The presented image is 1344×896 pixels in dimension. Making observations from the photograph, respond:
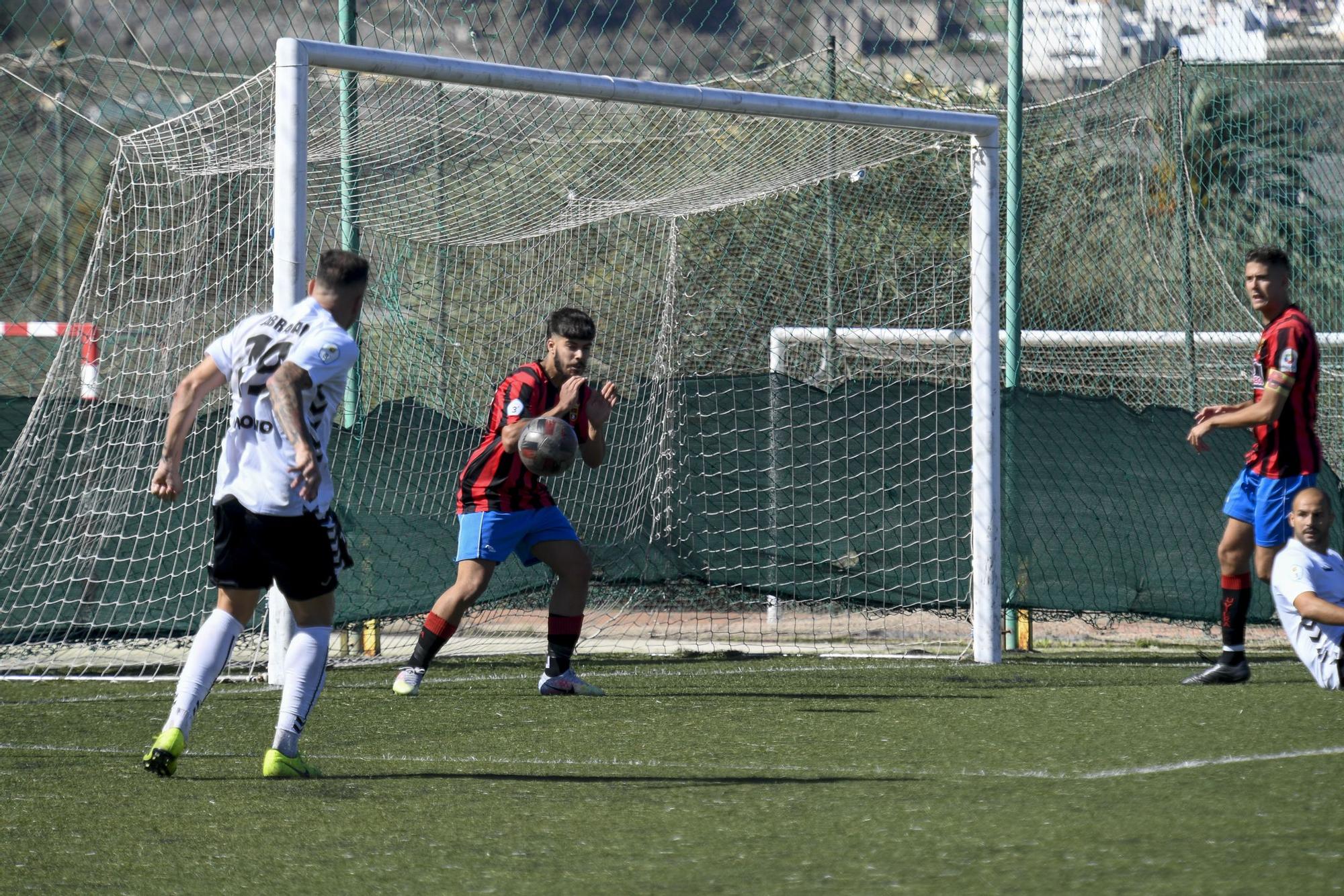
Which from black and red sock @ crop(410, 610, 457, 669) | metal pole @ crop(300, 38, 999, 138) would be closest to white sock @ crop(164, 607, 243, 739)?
black and red sock @ crop(410, 610, 457, 669)

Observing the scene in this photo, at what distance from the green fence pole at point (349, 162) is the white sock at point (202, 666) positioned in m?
3.84

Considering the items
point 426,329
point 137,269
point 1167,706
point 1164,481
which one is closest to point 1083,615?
point 1164,481

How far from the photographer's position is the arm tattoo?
465cm

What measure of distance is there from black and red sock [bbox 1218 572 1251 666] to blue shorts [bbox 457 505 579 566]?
9.81 feet

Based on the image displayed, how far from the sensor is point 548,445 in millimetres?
6605

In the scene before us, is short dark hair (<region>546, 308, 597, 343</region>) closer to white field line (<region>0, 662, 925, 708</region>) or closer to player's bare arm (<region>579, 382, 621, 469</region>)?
player's bare arm (<region>579, 382, 621, 469</region>)

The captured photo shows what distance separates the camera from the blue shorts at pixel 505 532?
6.96 metres

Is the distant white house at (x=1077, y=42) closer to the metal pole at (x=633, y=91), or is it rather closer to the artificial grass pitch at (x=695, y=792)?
the metal pole at (x=633, y=91)

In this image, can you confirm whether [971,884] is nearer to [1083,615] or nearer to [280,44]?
[280,44]

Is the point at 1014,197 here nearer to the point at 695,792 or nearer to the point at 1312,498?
the point at 1312,498

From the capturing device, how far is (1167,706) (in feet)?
20.8

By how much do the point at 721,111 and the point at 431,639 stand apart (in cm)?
301

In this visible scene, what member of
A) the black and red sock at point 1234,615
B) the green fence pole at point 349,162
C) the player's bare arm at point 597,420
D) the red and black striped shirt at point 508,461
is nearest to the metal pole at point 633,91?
the green fence pole at point 349,162

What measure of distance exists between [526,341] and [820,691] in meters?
3.97
